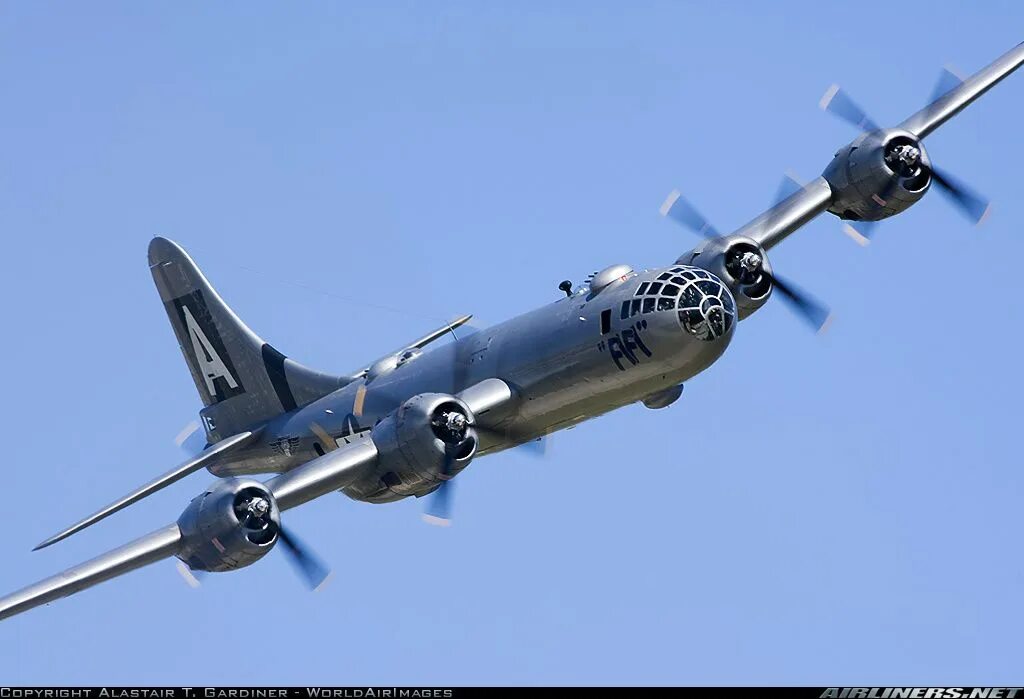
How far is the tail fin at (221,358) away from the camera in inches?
2314

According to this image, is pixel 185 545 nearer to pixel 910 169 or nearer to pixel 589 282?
pixel 589 282

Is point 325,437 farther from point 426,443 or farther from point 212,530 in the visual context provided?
point 212,530

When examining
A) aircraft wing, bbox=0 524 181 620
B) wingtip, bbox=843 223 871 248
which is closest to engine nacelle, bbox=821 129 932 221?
wingtip, bbox=843 223 871 248

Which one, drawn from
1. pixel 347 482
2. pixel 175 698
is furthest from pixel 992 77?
pixel 175 698

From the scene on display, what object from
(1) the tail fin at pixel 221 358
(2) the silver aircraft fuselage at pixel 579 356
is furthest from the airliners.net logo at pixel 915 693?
(1) the tail fin at pixel 221 358

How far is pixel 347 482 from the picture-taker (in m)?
48.3

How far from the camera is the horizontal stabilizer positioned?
50.0 m

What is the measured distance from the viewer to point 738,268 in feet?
164

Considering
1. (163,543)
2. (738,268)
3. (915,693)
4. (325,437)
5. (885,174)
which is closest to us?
(915,693)

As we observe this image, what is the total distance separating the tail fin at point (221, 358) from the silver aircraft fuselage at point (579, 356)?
5465mm

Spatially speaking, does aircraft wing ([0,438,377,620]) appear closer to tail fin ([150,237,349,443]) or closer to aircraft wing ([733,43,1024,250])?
tail fin ([150,237,349,443])

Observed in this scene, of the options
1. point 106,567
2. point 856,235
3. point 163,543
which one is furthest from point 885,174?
point 106,567

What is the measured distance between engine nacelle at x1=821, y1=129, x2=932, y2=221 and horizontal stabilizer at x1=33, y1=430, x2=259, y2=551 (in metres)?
19.8

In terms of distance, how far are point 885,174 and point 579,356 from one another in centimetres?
1121
